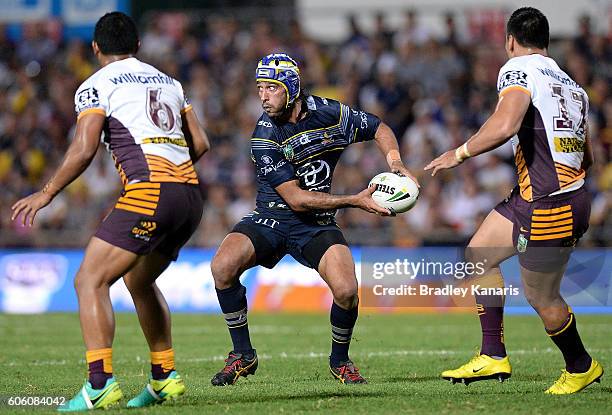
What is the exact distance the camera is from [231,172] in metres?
20.0

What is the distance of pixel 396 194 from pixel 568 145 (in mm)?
1310

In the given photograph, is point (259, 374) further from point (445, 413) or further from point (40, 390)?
point (445, 413)

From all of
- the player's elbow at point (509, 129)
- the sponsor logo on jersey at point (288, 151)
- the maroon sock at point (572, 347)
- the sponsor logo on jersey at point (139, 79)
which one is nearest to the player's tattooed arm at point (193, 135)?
the sponsor logo on jersey at point (139, 79)

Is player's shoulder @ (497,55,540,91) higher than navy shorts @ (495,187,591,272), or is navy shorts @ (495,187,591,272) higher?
player's shoulder @ (497,55,540,91)

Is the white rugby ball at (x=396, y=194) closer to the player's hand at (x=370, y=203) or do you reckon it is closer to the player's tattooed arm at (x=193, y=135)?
the player's hand at (x=370, y=203)

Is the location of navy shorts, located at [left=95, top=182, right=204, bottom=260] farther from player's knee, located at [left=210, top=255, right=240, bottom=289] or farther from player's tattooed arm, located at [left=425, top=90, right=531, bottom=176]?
player's tattooed arm, located at [left=425, top=90, right=531, bottom=176]

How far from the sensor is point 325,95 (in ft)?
68.5

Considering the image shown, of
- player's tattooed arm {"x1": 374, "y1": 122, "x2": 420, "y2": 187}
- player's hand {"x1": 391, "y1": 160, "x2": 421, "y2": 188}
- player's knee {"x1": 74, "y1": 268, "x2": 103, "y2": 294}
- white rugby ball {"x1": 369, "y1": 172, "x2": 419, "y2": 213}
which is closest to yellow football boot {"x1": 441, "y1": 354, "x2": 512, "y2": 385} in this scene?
white rugby ball {"x1": 369, "y1": 172, "x2": 419, "y2": 213}

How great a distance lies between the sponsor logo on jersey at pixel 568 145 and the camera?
7738 mm

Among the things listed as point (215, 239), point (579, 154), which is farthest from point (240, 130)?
point (579, 154)

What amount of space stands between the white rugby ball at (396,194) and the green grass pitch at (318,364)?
4.61 feet

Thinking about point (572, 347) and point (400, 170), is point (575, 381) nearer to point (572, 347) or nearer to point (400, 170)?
point (572, 347)

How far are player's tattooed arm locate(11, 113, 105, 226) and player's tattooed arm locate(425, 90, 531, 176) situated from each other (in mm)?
2324

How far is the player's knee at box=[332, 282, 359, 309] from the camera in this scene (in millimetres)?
8609
